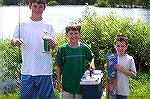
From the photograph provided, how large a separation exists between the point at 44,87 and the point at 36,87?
92mm

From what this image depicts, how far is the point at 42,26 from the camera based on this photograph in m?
4.45

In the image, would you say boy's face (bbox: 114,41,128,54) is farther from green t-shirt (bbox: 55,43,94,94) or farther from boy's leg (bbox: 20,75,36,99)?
boy's leg (bbox: 20,75,36,99)

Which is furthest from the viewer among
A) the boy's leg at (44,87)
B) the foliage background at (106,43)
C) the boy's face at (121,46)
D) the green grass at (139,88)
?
the foliage background at (106,43)

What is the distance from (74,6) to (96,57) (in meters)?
0.88

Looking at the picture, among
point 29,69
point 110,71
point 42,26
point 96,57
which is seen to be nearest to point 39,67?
point 29,69

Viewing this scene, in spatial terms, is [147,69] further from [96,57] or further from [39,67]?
[39,67]

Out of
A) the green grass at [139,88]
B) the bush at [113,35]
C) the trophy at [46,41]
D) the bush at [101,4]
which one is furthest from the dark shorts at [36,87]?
the bush at [101,4]

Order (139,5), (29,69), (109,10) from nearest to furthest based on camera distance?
(29,69) → (139,5) → (109,10)

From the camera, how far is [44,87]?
14.8ft

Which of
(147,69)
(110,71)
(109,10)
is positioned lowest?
(147,69)

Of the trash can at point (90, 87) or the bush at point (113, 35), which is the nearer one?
the trash can at point (90, 87)

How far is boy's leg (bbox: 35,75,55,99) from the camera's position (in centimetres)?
446

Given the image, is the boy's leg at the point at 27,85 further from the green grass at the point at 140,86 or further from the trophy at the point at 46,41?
the green grass at the point at 140,86

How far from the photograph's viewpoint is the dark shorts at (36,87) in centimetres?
444
